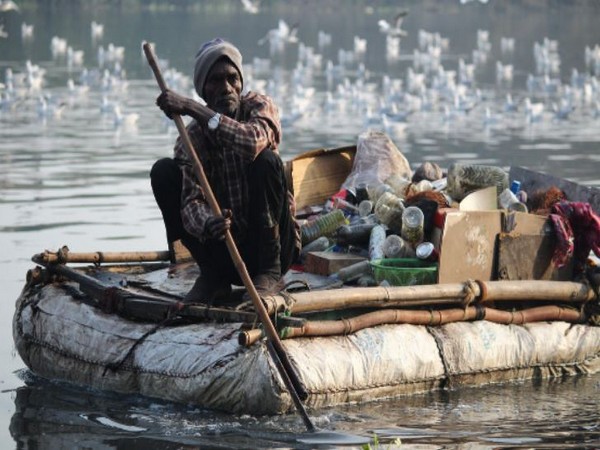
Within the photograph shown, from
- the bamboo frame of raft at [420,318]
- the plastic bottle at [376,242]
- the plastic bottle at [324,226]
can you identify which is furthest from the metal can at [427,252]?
the plastic bottle at [324,226]

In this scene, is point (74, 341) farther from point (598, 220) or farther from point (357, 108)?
point (357, 108)

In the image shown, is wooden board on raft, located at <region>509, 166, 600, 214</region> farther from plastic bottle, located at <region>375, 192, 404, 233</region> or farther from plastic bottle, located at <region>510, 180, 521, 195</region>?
plastic bottle, located at <region>375, 192, 404, 233</region>

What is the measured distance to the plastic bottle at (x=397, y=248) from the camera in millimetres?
8086

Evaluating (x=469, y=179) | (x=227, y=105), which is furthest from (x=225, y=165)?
(x=469, y=179)

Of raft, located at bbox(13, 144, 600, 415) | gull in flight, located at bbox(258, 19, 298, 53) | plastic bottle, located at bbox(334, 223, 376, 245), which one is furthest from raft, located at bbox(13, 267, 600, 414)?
gull in flight, located at bbox(258, 19, 298, 53)

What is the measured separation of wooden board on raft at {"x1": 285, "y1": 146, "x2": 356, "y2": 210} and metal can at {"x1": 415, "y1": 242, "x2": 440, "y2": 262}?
152 cm

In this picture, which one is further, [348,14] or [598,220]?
[348,14]

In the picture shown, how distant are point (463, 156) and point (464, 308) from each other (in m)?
10.4

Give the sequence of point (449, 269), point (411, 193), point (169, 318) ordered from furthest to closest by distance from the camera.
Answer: point (411, 193) < point (449, 269) < point (169, 318)

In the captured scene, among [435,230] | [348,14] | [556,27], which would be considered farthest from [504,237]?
[348,14]

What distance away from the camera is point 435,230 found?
8.04 m

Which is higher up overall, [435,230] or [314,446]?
[435,230]

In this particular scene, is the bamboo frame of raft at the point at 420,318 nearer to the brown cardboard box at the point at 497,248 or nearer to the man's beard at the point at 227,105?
the brown cardboard box at the point at 497,248

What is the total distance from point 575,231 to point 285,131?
12.9 m
